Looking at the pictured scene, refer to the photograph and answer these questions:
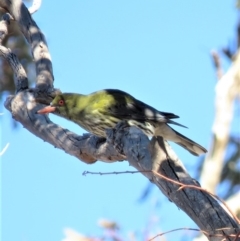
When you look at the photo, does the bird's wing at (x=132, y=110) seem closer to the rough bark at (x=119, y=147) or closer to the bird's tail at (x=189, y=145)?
the bird's tail at (x=189, y=145)

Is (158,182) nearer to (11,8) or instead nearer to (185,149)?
(185,149)

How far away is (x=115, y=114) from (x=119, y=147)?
1.36 m

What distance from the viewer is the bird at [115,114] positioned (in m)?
4.83

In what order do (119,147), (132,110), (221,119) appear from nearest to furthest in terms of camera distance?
(119,147) < (132,110) < (221,119)

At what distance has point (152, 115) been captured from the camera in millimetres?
4848

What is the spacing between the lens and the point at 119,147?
145 inches

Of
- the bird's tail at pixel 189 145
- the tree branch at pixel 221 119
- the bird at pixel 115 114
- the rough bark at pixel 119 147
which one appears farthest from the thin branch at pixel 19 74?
the tree branch at pixel 221 119

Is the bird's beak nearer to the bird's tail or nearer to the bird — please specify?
the bird

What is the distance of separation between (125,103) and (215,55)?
1536mm

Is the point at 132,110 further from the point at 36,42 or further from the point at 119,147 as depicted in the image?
the point at 119,147

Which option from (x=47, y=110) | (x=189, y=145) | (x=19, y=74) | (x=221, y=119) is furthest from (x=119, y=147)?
(x=221, y=119)

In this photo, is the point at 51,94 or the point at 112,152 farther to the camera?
the point at 51,94

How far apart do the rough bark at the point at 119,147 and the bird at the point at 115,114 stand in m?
0.20

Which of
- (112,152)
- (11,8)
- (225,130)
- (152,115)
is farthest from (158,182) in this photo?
(225,130)
